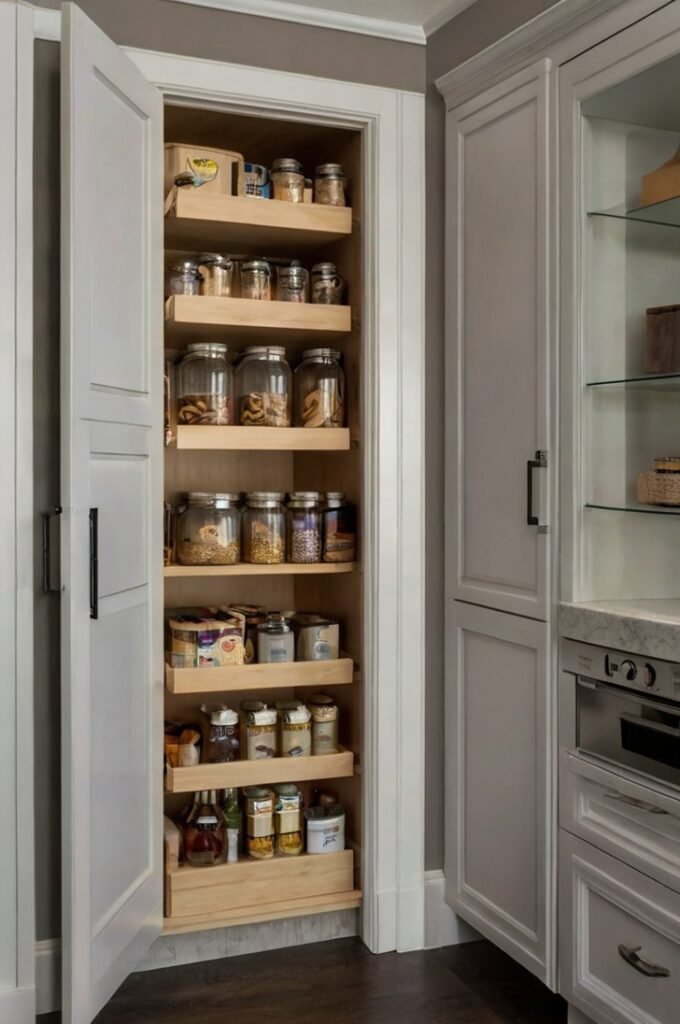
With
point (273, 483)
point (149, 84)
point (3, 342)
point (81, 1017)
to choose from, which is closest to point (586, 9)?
point (149, 84)

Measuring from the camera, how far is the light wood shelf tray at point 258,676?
8.78ft

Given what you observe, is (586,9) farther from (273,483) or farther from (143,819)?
(143,819)

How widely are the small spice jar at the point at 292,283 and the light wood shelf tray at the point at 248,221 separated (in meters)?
0.10

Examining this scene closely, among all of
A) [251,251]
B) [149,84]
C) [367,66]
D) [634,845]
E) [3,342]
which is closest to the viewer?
[634,845]

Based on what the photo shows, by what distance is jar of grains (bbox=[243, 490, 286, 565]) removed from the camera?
9.19 ft

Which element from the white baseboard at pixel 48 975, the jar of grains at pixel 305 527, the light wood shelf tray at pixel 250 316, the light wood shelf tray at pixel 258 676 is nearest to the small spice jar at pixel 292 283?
the light wood shelf tray at pixel 250 316

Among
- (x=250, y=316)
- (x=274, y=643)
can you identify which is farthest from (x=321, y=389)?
(x=274, y=643)

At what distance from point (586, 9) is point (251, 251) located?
1298mm

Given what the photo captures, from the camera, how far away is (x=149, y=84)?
2436mm

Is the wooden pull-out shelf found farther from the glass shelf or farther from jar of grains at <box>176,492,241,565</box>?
the glass shelf

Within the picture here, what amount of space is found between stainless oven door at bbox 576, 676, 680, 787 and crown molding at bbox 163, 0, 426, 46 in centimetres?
177

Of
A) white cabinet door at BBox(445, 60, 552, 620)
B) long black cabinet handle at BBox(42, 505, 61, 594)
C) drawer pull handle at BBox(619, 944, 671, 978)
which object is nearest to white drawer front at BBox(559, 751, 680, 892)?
drawer pull handle at BBox(619, 944, 671, 978)

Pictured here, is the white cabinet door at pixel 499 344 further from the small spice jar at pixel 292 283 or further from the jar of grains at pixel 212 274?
the jar of grains at pixel 212 274

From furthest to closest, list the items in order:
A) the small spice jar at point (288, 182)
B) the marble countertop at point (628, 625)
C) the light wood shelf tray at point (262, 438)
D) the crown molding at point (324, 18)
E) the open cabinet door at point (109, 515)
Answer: the small spice jar at point (288, 182) < the light wood shelf tray at point (262, 438) < the crown molding at point (324, 18) < the open cabinet door at point (109, 515) < the marble countertop at point (628, 625)
